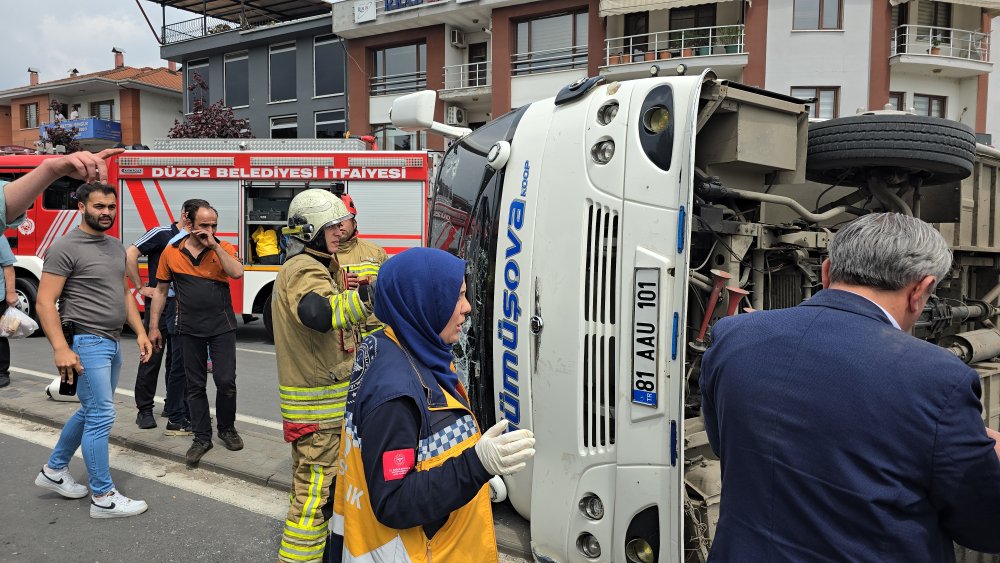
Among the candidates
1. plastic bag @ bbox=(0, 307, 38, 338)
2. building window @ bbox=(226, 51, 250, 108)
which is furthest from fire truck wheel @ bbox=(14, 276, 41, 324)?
building window @ bbox=(226, 51, 250, 108)

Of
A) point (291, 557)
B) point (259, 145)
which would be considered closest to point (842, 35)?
point (259, 145)

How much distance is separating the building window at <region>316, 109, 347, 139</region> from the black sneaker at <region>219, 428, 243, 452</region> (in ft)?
71.7

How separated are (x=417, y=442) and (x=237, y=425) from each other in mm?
4668

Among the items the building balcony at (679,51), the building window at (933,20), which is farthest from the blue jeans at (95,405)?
the building window at (933,20)

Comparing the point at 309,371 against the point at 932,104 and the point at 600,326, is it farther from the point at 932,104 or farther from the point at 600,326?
the point at 932,104

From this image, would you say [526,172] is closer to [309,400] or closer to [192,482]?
[309,400]

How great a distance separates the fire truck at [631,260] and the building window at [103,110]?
126 feet

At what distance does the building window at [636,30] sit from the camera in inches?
814

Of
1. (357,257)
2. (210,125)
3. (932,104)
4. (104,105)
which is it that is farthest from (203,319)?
(104,105)

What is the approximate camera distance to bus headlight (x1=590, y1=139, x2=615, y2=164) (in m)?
2.81

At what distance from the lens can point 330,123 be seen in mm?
25828

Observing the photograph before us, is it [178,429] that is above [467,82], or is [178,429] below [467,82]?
below

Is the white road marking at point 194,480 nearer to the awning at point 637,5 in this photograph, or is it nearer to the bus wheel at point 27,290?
the bus wheel at point 27,290

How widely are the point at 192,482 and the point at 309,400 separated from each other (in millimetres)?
1939
